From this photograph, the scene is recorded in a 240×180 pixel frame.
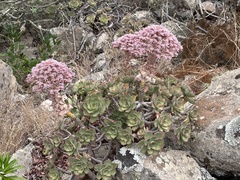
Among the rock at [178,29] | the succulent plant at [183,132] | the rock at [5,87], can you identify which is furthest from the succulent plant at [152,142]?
the rock at [178,29]

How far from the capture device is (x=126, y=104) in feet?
8.80

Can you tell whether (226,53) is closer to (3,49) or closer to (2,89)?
(2,89)

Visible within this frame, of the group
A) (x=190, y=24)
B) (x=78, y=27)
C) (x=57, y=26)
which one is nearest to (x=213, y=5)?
(x=190, y=24)

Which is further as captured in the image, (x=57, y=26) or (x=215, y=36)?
(x=57, y=26)

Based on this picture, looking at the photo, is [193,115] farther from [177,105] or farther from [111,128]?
[111,128]

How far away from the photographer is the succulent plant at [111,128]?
267 cm

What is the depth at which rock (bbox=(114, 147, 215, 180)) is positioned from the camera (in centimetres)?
265

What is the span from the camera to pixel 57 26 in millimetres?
7270

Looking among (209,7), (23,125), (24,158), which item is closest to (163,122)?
(24,158)

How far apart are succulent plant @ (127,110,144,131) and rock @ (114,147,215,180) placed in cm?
17

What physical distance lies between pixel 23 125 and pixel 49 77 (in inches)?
59.3

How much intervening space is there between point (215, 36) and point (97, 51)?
1942mm

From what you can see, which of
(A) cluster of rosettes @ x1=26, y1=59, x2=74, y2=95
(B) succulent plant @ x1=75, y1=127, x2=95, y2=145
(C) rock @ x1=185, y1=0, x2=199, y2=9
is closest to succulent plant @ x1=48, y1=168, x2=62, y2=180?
(B) succulent plant @ x1=75, y1=127, x2=95, y2=145

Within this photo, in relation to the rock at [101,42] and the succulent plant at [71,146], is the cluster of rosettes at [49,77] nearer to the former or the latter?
the succulent plant at [71,146]
